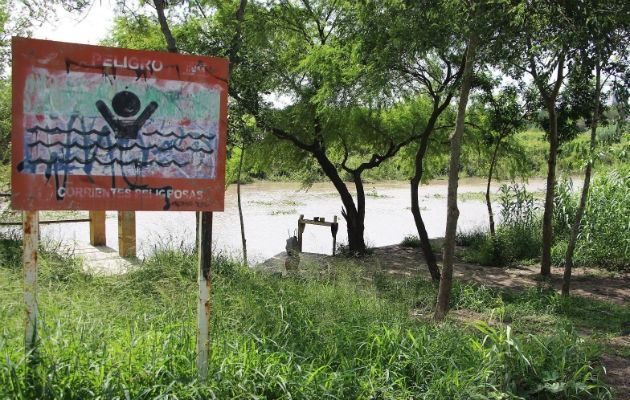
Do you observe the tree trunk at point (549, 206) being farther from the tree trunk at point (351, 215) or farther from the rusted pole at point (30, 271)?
the rusted pole at point (30, 271)

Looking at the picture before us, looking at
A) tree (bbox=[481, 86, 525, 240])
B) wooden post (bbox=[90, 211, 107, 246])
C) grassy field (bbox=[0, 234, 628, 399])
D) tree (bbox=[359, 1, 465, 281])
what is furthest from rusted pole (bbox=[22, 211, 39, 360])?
tree (bbox=[481, 86, 525, 240])

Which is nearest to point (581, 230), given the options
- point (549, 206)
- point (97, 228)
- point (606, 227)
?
point (606, 227)

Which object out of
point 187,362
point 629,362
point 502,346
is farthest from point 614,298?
point 187,362

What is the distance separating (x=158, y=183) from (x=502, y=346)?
2565 millimetres

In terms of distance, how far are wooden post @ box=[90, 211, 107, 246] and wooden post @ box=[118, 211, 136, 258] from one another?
4.13ft

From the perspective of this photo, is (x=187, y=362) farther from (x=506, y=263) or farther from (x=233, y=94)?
(x=506, y=263)

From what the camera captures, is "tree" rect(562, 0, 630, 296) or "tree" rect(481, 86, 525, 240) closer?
"tree" rect(562, 0, 630, 296)

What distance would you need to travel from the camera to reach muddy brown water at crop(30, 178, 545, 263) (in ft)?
37.7

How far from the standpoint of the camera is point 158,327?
12.4ft

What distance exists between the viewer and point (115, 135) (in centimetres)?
327

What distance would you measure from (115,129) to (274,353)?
5.83ft

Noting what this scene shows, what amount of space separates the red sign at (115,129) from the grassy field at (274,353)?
89 centimetres

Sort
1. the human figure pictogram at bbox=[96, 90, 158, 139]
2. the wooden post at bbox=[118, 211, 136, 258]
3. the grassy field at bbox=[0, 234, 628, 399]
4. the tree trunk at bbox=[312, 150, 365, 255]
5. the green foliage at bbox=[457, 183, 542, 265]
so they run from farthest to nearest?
the tree trunk at bbox=[312, 150, 365, 255] < the green foliage at bbox=[457, 183, 542, 265] < the wooden post at bbox=[118, 211, 136, 258] < the human figure pictogram at bbox=[96, 90, 158, 139] < the grassy field at bbox=[0, 234, 628, 399]

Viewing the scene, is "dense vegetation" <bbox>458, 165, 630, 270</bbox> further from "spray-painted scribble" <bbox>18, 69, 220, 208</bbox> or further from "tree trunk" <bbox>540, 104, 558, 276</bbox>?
"spray-painted scribble" <bbox>18, 69, 220, 208</bbox>
